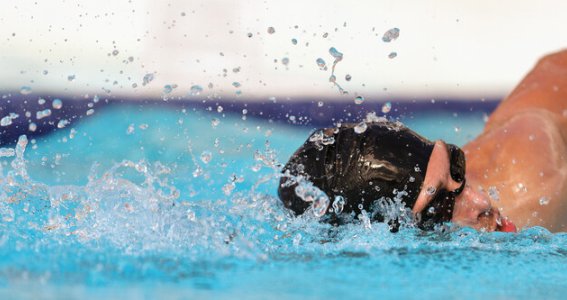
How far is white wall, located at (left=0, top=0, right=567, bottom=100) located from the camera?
338cm

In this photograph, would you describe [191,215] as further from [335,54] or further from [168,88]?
[168,88]

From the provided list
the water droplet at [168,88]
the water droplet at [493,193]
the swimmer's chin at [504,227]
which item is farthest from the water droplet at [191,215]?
the water droplet at [168,88]

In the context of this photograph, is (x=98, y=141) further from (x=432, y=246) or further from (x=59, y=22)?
(x=432, y=246)

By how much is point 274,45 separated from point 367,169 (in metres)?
2.11

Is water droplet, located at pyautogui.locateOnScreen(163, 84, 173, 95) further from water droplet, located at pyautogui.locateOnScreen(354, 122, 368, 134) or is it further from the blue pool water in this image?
water droplet, located at pyautogui.locateOnScreen(354, 122, 368, 134)

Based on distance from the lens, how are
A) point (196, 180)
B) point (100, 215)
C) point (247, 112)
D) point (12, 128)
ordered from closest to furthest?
1. point (100, 215)
2. point (196, 180)
3. point (12, 128)
4. point (247, 112)

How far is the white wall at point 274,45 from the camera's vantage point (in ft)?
11.1

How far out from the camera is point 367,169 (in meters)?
1.49

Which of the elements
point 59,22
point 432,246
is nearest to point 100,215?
point 432,246

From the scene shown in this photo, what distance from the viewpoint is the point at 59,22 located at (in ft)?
11.2

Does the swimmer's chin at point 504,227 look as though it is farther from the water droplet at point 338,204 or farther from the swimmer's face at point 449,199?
the water droplet at point 338,204

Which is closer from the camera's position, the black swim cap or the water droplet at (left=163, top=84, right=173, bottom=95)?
the black swim cap

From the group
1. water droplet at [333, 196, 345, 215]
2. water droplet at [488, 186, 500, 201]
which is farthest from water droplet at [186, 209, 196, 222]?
water droplet at [488, 186, 500, 201]

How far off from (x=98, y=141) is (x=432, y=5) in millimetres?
1582
